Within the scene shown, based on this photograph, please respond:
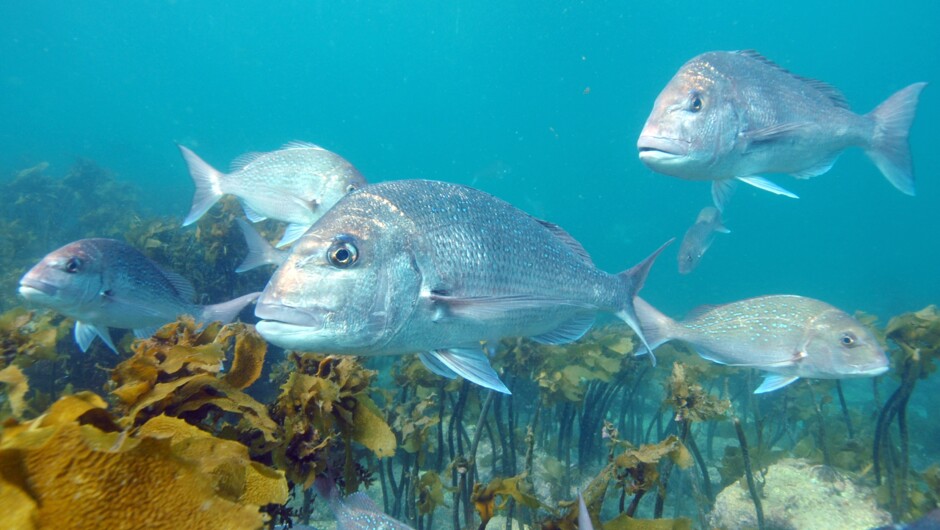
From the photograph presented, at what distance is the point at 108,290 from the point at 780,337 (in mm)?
6834

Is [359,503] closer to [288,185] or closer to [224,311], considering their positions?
[224,311]

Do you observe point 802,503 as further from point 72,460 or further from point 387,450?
point 72,460

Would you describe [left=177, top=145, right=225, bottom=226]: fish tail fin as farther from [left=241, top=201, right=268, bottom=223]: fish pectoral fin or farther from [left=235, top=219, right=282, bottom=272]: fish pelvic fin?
[left=235, top=219, right=282, bottom=272]: fish pelvic fin

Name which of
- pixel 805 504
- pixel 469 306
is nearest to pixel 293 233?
pixel 469 306

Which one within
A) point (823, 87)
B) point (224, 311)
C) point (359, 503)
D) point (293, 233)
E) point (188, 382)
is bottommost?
point (359, 503)

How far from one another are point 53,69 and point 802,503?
195 meters

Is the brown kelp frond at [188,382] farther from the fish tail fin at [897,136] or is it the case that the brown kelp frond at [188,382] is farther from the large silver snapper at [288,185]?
the fish tail fin at [897,136]

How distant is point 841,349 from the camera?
4.49m

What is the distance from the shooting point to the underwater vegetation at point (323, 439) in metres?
1.36

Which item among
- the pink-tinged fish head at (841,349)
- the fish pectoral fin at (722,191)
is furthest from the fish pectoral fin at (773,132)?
the pink-tinged fish head at (841,349)

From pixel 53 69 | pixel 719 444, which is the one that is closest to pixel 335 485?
pixel 719 444

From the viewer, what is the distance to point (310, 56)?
179 metres

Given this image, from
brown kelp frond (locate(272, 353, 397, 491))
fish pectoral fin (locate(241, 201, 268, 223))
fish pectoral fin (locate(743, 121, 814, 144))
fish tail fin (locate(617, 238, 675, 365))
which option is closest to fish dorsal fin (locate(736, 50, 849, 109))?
fish pectoral fin (locate(743, 121, 814, 144))

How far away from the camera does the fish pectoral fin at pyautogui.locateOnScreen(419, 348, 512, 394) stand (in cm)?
256
